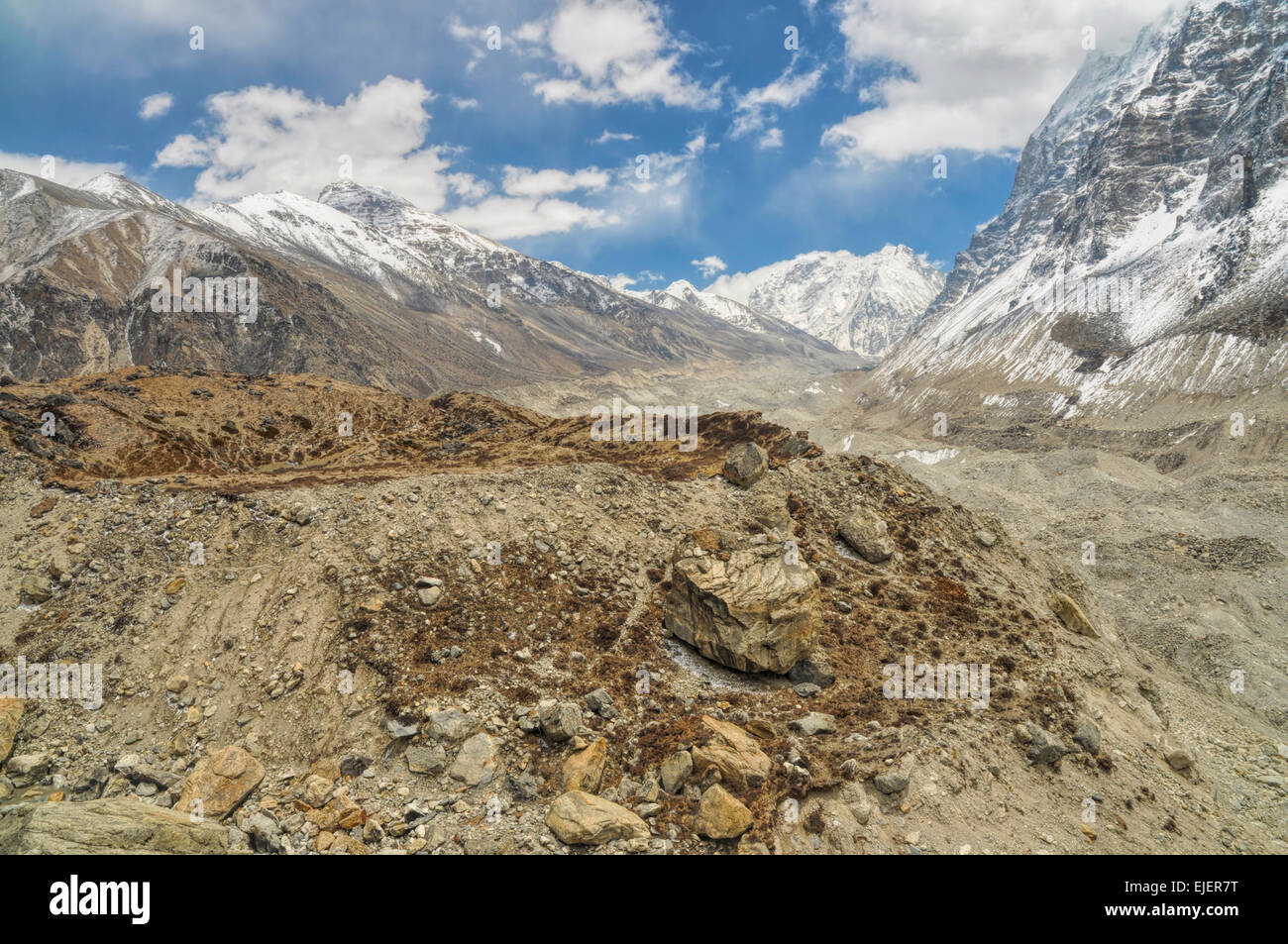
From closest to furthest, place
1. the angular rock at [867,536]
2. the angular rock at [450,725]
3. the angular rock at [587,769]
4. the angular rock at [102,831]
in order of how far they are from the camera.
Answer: the angular rock at [102,831]
the angular rock at [587,769]
the angular rock at [450,725]
the angular rock at [867,536]

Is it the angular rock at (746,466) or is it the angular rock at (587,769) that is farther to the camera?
the angular rock at (746,466)

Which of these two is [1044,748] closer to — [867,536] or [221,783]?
[867,536]

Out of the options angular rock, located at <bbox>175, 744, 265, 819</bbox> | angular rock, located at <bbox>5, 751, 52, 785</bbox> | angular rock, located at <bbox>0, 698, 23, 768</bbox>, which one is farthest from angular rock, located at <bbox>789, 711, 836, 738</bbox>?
angular rock, located at <bbox>0, 698, 23, 768</bbox>
